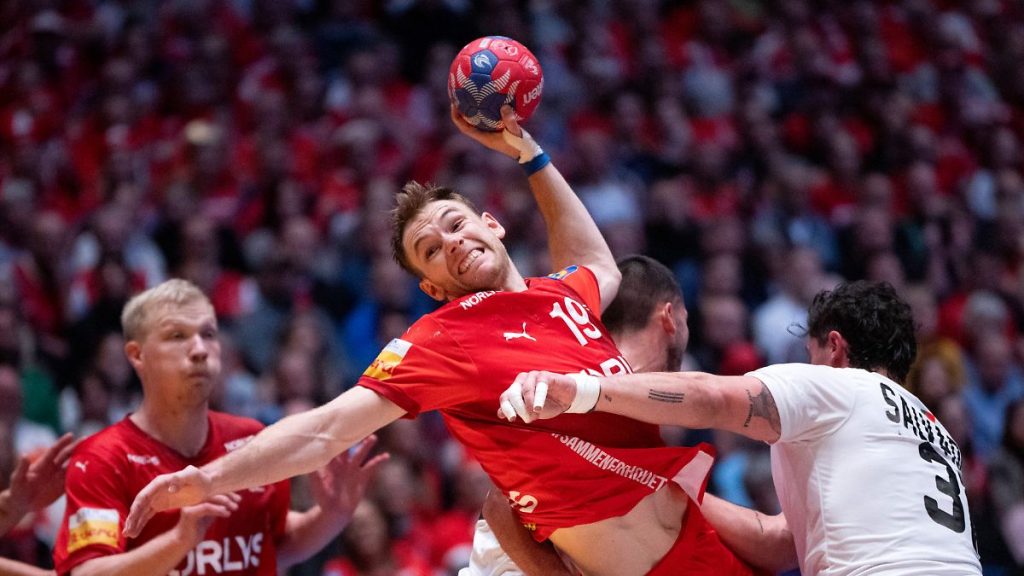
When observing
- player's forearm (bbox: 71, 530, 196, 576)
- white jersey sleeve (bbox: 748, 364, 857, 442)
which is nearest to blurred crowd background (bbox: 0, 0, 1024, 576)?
player's forearm (bbox: 71, 530, 196, 576)

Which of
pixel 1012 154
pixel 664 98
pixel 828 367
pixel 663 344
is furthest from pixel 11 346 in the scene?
pixel 1012 154

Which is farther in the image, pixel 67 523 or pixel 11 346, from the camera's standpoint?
pixel 11 346

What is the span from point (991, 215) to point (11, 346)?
8.87 meters

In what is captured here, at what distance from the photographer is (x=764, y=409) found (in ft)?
14.0

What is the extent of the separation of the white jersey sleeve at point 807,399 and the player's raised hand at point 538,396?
0.80 m

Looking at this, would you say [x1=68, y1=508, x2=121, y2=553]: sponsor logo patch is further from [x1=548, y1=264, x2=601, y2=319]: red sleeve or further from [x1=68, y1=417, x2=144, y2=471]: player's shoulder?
[x1=548, y1=264, x2=601, y2=319]: red sleeve

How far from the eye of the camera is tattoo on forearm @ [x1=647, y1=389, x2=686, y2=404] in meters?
4.05

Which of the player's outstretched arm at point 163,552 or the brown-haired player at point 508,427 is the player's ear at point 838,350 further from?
the player's outstretched arm at point 163,552

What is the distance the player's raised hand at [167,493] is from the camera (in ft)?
12.8

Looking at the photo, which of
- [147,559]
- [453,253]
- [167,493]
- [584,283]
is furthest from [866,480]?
[147,559]

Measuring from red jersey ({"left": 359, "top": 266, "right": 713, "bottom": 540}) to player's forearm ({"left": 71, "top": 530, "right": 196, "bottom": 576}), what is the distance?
104 centimetres

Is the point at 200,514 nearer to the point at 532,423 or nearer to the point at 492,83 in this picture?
the point at 532,423

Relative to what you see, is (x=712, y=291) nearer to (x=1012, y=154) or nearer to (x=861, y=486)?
(x=1012, y=154)

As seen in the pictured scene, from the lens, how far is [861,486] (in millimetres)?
4387
